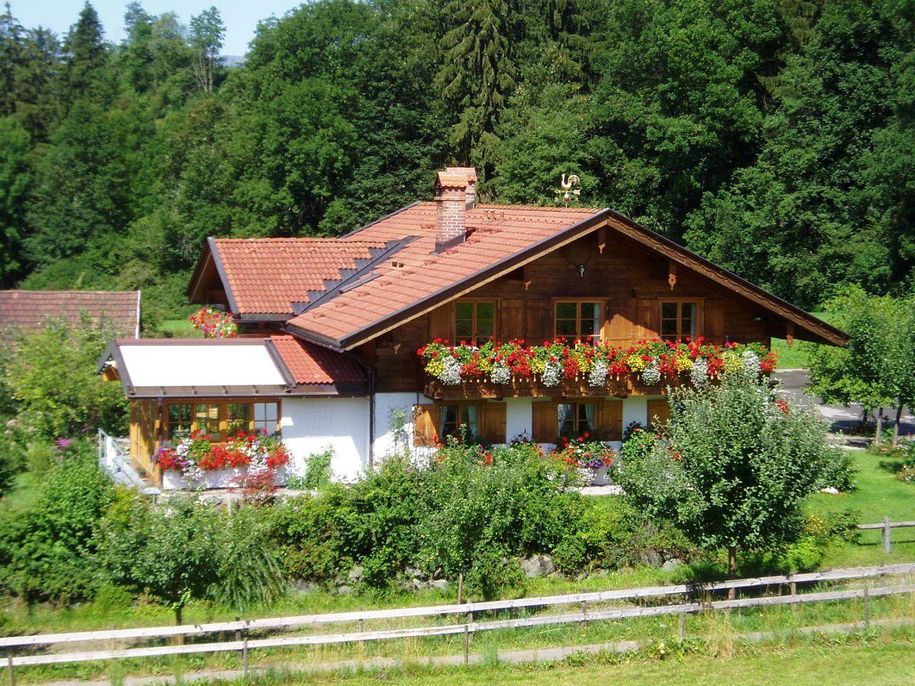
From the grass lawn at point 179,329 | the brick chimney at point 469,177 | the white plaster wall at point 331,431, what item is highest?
the brick chimney at point 469,177

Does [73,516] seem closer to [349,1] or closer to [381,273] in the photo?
[381,273]

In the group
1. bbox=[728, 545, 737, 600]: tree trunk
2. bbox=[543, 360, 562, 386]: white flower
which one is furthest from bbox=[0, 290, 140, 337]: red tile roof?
bbox=[728, 545, 737, 600]: tree trunk

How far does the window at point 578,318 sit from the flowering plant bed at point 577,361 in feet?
0.83

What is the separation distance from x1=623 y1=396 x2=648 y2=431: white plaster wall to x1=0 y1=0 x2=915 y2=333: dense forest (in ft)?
64.4

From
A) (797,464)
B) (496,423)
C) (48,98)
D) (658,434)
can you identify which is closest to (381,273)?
(496,423)

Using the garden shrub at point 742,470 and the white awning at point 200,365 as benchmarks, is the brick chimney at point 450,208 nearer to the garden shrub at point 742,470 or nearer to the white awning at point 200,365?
the white awning at point 200,365

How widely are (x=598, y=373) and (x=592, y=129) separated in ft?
108

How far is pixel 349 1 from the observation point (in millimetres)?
61844

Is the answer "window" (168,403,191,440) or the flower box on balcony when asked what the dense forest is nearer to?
"window" (168,403,191,440)

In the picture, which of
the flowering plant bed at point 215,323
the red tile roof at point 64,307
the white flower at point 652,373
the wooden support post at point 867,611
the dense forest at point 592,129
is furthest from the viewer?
the dense forest at point 592,129

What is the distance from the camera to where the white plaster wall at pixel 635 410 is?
2741cm

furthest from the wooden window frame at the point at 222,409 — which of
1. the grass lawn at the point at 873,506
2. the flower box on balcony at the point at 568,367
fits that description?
the grass lawn at the point at 873,506

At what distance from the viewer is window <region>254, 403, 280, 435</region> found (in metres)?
26.1

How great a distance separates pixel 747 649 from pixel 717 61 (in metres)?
40.0
